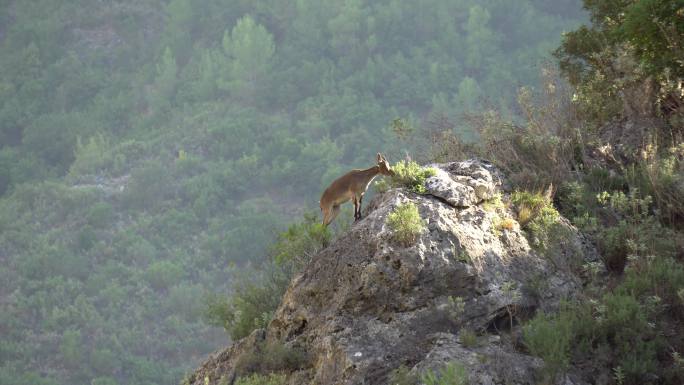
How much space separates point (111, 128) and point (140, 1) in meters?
16.9

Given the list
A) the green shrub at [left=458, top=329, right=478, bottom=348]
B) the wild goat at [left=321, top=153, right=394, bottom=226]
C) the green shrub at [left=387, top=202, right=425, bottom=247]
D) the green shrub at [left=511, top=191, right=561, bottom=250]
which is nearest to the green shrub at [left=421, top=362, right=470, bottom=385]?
the green shrub at [left=458, top=329, right=478, bottom=348]

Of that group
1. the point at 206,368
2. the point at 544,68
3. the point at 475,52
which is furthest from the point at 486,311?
the point at 475,52

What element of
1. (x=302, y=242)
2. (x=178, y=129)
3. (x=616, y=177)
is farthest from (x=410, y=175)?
(x=178, y=129)

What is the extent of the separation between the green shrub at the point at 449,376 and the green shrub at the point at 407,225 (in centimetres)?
123

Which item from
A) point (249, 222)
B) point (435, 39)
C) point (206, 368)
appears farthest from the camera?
point (435, 39)

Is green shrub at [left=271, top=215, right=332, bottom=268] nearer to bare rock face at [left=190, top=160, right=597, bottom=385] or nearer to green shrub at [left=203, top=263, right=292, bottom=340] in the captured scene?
green shrub at [left=203, top=263, right=292, bottom=340]

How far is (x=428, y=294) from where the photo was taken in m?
6.45

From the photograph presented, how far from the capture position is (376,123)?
221 feet

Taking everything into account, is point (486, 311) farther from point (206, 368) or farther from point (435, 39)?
point (435, 39)

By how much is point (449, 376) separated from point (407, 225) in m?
1.55

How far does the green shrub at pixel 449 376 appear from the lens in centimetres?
527

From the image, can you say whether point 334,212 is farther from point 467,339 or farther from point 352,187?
point 467,339

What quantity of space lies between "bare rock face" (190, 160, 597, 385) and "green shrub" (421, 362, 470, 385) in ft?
0.43

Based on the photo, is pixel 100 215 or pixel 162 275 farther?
pixel 100 215
